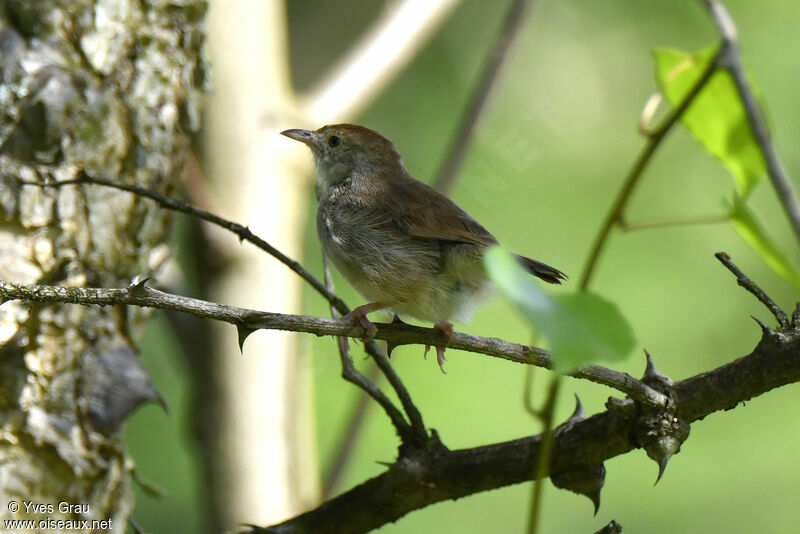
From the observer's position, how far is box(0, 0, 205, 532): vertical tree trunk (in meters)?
2.70

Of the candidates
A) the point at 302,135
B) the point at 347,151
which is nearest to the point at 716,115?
the point at 347,151

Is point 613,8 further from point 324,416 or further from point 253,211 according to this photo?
point 253,211

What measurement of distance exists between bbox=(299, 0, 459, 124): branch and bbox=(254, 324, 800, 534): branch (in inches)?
105

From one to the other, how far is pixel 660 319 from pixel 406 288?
395 centimetres

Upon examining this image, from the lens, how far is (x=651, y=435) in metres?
1.95

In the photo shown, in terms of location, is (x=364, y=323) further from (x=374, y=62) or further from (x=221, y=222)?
(x=374, y=62)

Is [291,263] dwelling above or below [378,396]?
above

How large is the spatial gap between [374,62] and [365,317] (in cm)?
222

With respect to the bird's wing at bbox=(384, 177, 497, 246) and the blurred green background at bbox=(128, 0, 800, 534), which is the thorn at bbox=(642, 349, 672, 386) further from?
the blurred green background at bbox=(128, 0, 800, 534)

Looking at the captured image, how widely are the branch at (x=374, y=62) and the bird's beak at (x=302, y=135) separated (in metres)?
0.42

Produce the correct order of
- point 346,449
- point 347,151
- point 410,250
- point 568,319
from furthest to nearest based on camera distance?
point 347,151
point 346,449
point 410,250
point 568,319

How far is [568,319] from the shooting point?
106 centimetres

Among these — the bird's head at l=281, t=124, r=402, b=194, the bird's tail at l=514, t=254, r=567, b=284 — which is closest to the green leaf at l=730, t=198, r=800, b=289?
the bird's tail at l=514, t=254, r=567, b=284

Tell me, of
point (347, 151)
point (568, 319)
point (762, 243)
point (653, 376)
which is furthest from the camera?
Answer: point (347, 151)
